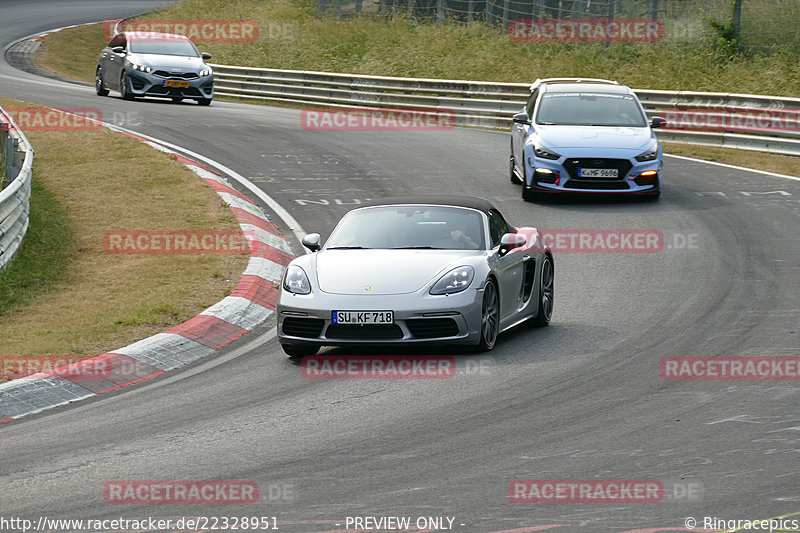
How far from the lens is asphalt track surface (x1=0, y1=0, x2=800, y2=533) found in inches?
239

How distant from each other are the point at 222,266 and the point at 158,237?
6.15ft

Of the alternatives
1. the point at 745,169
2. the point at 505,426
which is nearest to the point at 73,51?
the point at 745,169

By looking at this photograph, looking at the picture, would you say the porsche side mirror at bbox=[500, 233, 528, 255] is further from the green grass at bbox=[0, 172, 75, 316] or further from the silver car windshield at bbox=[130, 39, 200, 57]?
the silver car windshield at bbox=[130, 39, 200, 57]

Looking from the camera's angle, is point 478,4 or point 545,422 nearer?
point 545,422

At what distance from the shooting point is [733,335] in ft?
34.1

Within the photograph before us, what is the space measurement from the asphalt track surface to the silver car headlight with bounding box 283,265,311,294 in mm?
581

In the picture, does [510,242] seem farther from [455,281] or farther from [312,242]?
[312,242]

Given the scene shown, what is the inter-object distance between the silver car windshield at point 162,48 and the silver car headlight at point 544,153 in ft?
45.3

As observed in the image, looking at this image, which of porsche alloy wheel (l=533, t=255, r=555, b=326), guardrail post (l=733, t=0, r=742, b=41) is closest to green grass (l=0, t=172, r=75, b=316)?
porsche alloy wheel (l=533, t=255, r=555, b=326)

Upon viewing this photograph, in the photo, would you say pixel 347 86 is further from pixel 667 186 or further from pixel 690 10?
pixel 667 186

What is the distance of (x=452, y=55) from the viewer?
117ft

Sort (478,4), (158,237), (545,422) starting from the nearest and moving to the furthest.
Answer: (545,422) → (158,237) → (478,4)

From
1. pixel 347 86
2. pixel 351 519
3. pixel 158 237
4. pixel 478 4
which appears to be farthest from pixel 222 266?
pixel 478 4

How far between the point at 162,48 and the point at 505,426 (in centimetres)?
2368
